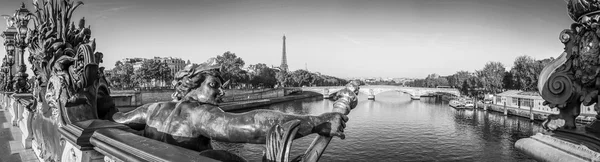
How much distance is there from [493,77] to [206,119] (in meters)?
56.8

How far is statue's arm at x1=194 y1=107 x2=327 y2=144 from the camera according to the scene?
5.40ft

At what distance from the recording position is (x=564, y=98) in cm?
314

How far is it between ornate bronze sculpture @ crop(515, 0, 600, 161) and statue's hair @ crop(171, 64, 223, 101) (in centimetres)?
278

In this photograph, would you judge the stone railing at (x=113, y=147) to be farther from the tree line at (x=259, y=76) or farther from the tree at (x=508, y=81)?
the tree at (x=508, y=81)

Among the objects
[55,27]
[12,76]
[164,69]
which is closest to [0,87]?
[12,76]

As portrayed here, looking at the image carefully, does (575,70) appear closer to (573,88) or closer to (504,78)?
(573,88)

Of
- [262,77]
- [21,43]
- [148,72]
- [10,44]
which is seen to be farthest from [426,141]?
[262,77]

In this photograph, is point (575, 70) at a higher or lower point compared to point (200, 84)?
higher

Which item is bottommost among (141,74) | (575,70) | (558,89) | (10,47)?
(558,89)

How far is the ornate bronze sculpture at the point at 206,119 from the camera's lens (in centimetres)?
166

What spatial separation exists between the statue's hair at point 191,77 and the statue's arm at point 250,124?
0.37 metres

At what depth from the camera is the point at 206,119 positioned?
194 cm

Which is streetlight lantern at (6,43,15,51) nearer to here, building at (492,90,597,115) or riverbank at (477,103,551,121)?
riverbank at (477,103,551,121)

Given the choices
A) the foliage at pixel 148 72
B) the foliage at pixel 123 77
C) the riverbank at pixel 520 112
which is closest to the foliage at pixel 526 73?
the riverbank at pixel 520 112
